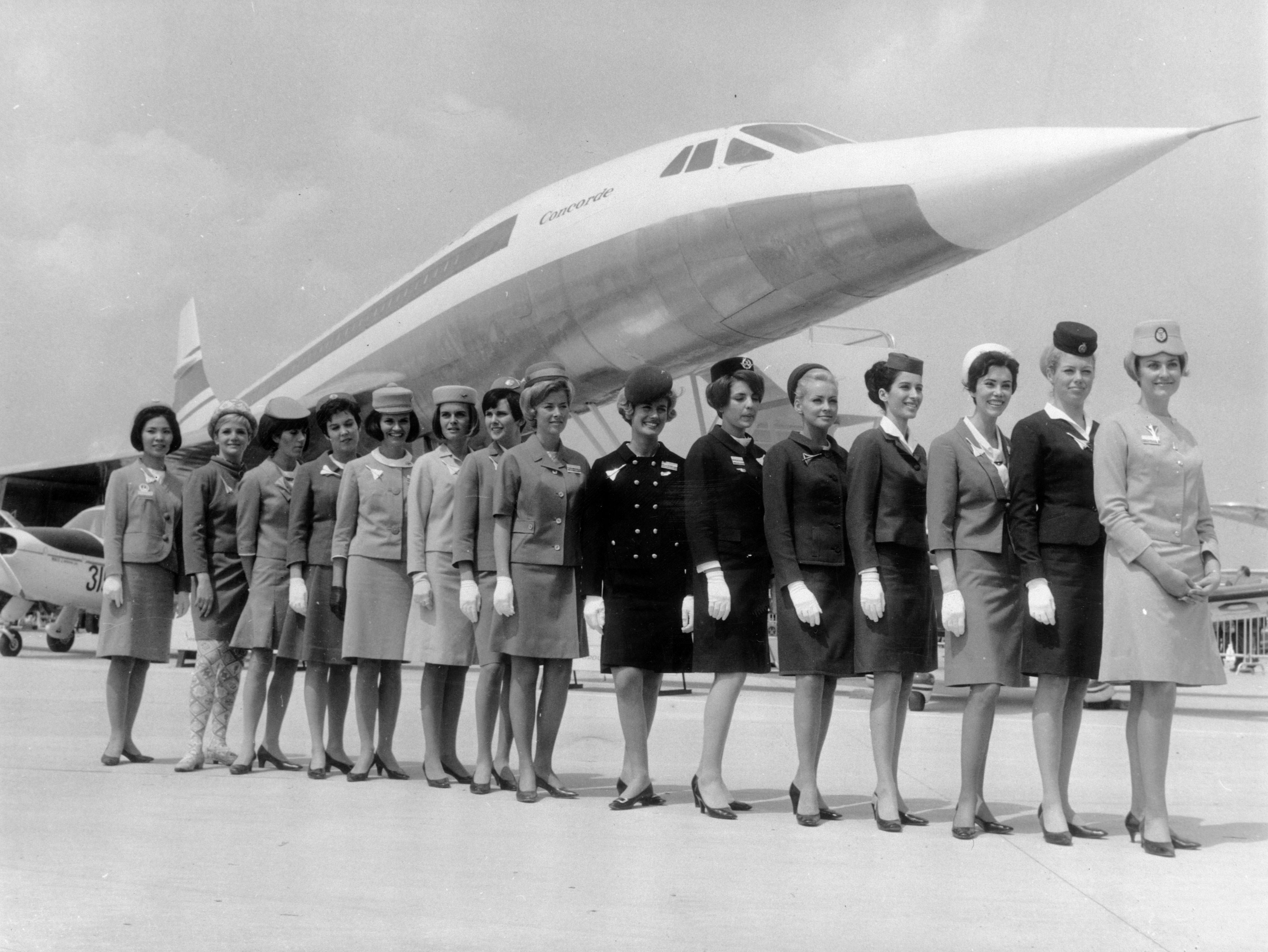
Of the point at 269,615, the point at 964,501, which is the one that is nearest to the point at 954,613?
the point at 964,501

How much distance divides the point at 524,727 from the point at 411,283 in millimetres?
8311

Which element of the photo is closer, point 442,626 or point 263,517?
point 442,626

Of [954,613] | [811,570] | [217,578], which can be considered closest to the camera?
[954,613]

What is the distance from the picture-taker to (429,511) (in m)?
5.29

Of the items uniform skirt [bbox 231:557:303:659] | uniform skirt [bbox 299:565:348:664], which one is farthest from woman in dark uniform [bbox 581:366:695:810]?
uniform skirt [bbox 231:557:303:659]

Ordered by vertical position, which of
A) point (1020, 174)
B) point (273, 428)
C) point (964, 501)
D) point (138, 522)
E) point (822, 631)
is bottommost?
point (822, 631)

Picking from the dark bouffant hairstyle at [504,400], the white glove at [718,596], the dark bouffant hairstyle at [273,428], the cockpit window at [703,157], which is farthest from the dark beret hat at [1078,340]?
the cockpit window at [703,157]

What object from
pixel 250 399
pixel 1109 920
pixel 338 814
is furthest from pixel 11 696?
pixel 250 399

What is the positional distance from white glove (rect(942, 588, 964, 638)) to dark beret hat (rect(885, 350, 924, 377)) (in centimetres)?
81

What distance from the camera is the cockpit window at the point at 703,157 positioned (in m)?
8.48

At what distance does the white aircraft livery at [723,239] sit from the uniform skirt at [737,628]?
115 inches

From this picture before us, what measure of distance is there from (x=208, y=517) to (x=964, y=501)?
329 centimetres

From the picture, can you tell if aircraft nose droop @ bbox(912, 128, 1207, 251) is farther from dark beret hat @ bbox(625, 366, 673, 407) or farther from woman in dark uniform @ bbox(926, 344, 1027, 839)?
dark beret hat @ bbox(625, 366, 673, 407)

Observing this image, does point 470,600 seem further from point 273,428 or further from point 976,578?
point 976,578
